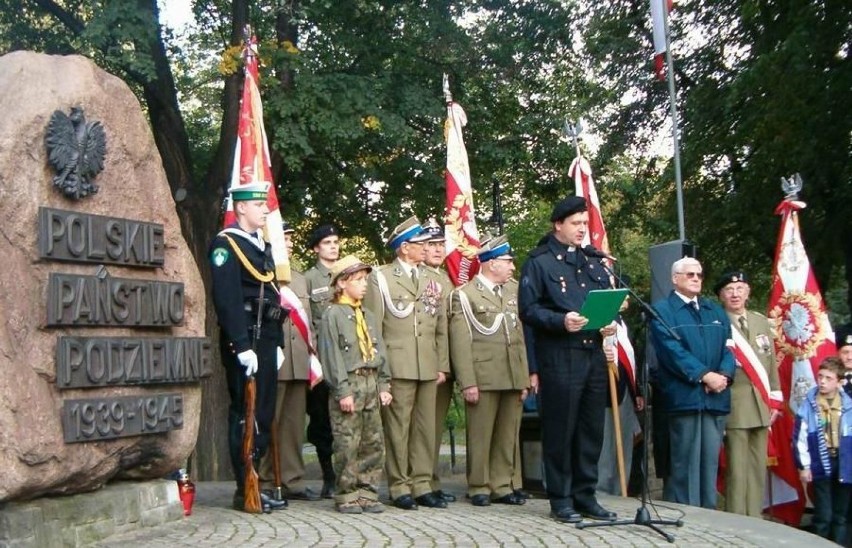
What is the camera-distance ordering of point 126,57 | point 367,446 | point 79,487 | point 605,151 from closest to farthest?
1. point 79,487
2. point 367,446
3. point 126,57
4. point 605,151

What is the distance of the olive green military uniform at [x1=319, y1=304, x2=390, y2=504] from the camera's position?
7488mm

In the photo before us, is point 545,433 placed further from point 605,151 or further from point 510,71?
point 605,151

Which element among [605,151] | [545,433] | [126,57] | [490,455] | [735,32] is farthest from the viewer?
[605,151]

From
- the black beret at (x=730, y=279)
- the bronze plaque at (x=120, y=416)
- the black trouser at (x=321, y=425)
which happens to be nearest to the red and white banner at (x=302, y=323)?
the black trouser at (x=321, y=425)

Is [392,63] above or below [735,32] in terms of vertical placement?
below

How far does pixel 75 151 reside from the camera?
20.8 ft

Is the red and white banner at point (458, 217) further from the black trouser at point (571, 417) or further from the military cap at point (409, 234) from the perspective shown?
the black trouser at point (571, 417)

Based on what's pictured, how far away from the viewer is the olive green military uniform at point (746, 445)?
28.7 feet

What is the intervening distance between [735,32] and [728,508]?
10163 mm

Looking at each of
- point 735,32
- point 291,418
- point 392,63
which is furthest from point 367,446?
point 735,32

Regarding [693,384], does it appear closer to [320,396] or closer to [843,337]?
[843,337]

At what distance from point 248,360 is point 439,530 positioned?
1517mm

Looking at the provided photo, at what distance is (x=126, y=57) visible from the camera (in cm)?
1168

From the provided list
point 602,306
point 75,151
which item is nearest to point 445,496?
point 602,306
